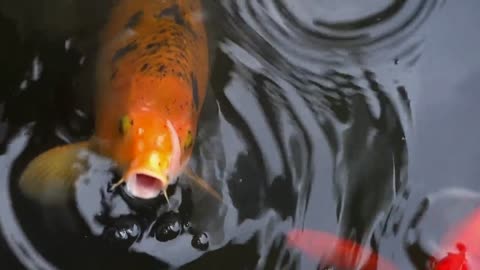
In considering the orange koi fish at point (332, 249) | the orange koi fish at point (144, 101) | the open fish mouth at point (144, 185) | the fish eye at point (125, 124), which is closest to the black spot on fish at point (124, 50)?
the orange koi fish at point (144, 101)

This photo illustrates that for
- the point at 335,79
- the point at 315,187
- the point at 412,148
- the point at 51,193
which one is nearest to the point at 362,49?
the point at 335,79

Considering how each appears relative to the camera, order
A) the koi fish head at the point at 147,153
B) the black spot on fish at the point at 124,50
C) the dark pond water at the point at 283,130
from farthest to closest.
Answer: the black spot on fish at the point at 124,50, the dark pond water at the point at 283,130, the koi fish head at the point at 147,153

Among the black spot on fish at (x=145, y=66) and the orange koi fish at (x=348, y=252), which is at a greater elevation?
the black spot on fish at (x=145, y=66)

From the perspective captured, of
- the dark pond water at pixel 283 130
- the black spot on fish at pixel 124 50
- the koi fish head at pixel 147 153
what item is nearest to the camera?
the koi fish head at pixel 147 153

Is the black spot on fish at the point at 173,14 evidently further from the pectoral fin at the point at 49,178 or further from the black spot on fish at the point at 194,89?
the pectoral fin at the point at 49,178

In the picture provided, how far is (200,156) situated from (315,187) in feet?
0.89

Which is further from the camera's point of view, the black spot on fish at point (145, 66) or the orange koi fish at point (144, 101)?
the black spot on fish at point (145, 66)

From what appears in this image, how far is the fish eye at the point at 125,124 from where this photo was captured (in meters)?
1.86

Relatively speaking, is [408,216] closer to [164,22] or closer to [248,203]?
[248,203]

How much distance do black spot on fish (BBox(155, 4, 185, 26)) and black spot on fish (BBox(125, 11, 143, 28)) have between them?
0.04 meters

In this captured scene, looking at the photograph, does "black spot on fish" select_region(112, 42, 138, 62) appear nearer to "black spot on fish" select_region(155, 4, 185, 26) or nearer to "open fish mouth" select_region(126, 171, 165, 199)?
"black spot on fish" select_region(155, 4, 185, 26)

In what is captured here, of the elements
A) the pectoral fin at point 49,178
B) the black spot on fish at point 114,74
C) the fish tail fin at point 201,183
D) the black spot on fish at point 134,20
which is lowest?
the pectoral fin at point 49,178

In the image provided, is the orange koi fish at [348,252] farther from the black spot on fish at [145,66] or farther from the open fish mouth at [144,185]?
the black spot on fish at [145,66]

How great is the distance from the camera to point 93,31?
2232mm
